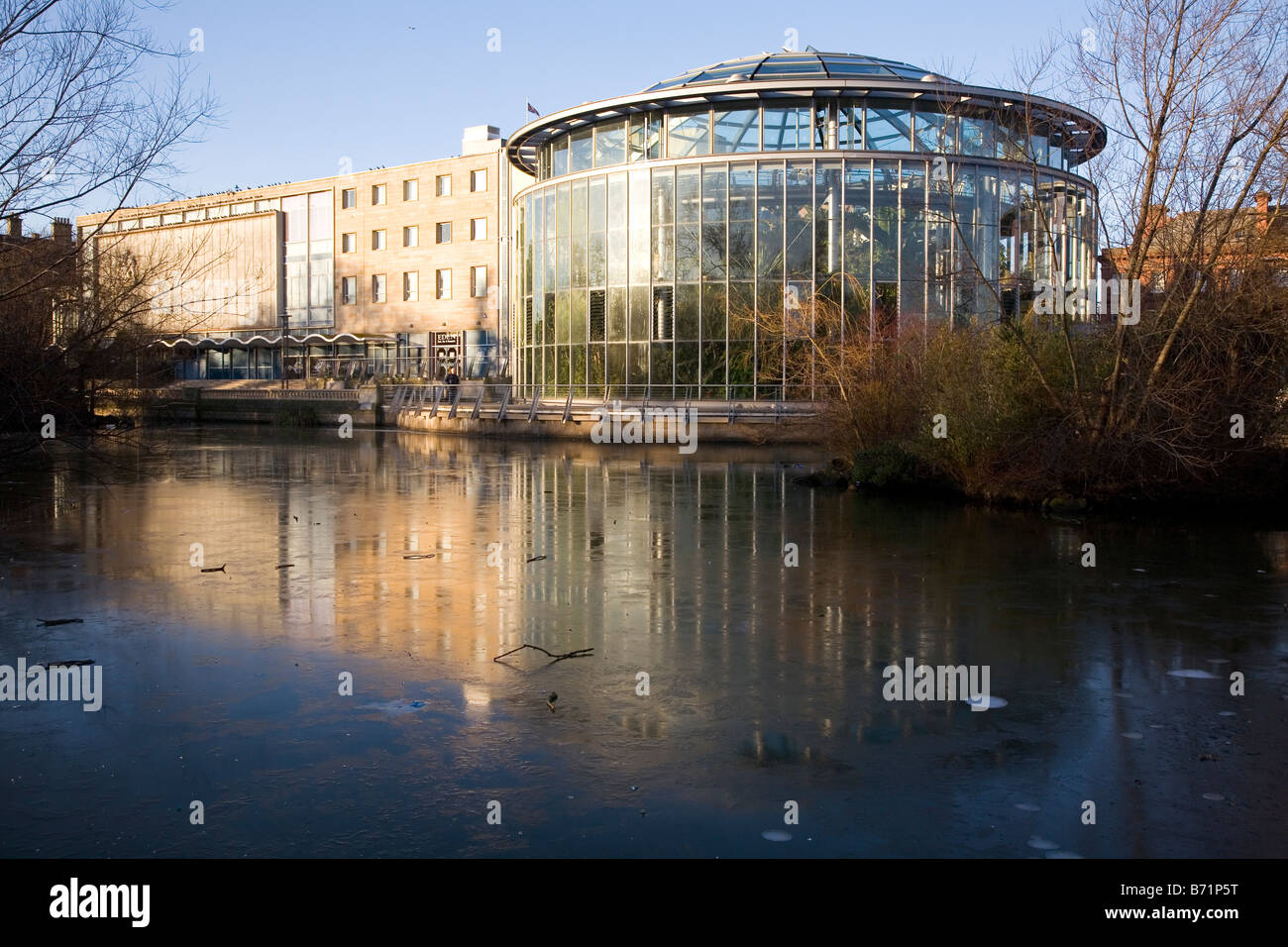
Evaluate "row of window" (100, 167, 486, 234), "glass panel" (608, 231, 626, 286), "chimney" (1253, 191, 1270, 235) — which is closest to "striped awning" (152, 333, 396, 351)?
"row of window" (100, 167, 486, 234)

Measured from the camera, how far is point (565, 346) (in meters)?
44.9

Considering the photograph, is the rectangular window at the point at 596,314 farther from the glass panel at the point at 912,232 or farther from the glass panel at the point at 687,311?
the glass panel at the point at 912,232

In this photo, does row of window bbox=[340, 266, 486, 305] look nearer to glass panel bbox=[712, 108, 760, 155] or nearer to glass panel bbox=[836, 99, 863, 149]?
glass panel bbox=[712, 108, 760, 155]

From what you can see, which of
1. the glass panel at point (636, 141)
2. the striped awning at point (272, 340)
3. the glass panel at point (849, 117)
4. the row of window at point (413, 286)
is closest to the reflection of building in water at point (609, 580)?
the glass panel at point (849, 117)

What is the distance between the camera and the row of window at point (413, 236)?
6588 cm

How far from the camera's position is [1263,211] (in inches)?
659

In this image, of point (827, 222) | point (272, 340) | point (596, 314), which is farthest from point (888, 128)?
point (272, 340)

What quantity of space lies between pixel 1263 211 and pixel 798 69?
26413 mm

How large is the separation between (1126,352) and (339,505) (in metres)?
12.5

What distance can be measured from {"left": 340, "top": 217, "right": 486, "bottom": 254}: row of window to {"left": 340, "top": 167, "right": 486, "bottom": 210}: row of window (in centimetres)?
173

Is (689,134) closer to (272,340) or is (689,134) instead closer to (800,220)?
(800,220)

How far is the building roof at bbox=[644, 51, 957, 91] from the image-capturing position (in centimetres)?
3953
